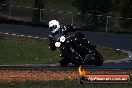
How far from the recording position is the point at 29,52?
28594 millimetres

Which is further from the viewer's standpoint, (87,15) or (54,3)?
(54,3)

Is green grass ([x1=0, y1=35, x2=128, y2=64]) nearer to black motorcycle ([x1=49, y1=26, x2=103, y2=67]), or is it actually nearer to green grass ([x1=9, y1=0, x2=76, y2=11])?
black motorcycle ([x1=49, y1=26, x2=103, y2=67])

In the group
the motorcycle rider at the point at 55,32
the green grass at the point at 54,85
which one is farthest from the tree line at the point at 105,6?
the motorcycle rider at the point at 55,32

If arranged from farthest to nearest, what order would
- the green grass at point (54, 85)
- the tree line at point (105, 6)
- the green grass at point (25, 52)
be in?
1. the tree line at point (105, 6)
2. the green grass at point (25, 52)
3. the green grass at point (54, 85)

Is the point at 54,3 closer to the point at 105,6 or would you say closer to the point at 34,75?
the point at 105,6

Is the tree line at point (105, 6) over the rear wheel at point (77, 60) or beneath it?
beneath

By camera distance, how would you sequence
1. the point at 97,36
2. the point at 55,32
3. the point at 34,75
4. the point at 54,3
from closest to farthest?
1. the point at 55,32
2. the point at 34,75
3. the point at 97,36
4. the point at 54,3

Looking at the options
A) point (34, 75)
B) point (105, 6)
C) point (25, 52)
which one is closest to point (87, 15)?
point (105, 6)

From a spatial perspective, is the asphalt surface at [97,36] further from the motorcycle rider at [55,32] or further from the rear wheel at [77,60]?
the motorcycle rider at [55,32]

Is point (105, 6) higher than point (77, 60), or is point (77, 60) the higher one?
point (77, 60)

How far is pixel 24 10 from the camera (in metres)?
48.8

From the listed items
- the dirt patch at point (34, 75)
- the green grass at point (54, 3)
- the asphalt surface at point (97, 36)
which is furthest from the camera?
the green grass at point (54, 3)

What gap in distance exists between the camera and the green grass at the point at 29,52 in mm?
25827

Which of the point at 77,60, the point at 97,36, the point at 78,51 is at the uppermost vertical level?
the point at 78,51
